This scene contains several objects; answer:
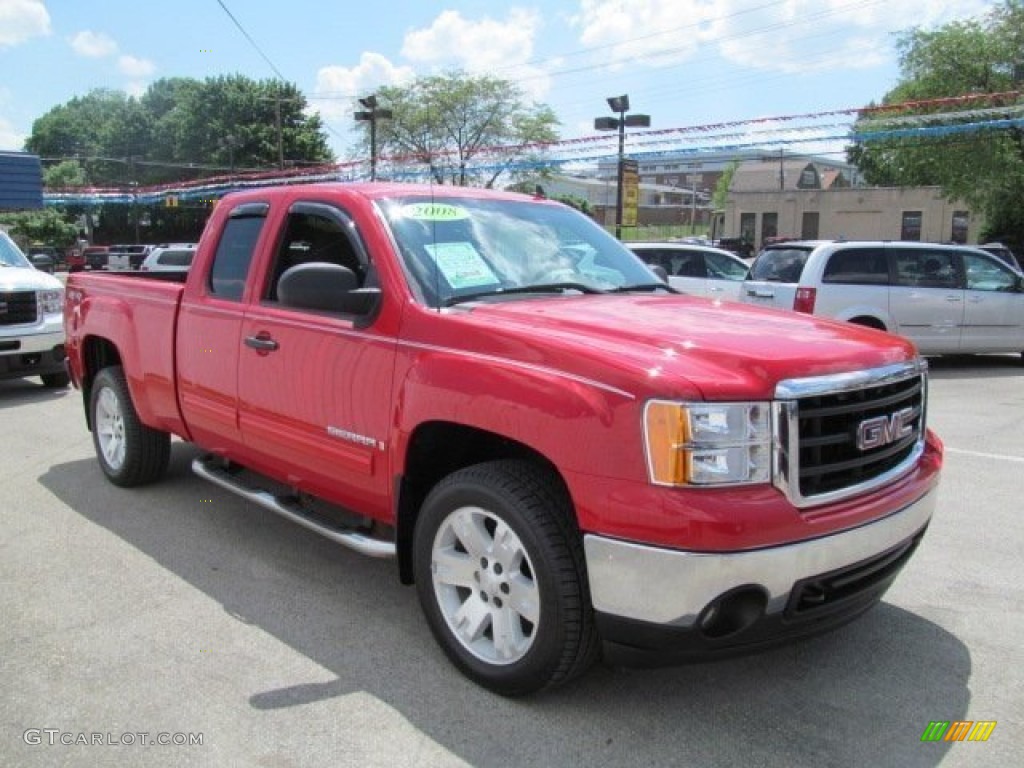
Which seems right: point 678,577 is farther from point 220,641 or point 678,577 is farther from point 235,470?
point 235,470

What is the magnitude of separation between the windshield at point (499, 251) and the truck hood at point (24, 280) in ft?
23.4

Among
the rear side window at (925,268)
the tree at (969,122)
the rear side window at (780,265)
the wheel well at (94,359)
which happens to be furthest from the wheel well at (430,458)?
the tree at (969,122)

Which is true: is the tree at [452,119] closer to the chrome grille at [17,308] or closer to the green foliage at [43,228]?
the green foliage at [43,228]

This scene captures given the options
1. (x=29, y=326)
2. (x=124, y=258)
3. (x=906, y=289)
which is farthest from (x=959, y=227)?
(x=29, y=326)

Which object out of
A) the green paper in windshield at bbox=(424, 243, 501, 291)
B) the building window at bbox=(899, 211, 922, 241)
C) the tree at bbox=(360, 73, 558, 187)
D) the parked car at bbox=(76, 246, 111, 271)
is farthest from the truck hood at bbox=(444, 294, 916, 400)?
the building window at bbox=(899, 211, 922, 241)

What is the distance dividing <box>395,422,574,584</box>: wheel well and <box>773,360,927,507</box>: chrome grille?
3.23 ft

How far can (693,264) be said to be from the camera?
13.8 m

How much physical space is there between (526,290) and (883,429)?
1.54 m

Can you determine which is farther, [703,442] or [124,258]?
[124,258]

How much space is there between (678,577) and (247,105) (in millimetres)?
60218

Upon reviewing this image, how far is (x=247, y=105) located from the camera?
56.8m

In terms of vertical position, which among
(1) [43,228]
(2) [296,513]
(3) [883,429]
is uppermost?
(1) [43,228]

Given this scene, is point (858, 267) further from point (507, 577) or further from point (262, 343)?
point (507, 577)

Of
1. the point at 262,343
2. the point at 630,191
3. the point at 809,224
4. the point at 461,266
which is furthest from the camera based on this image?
the point at 809,224
